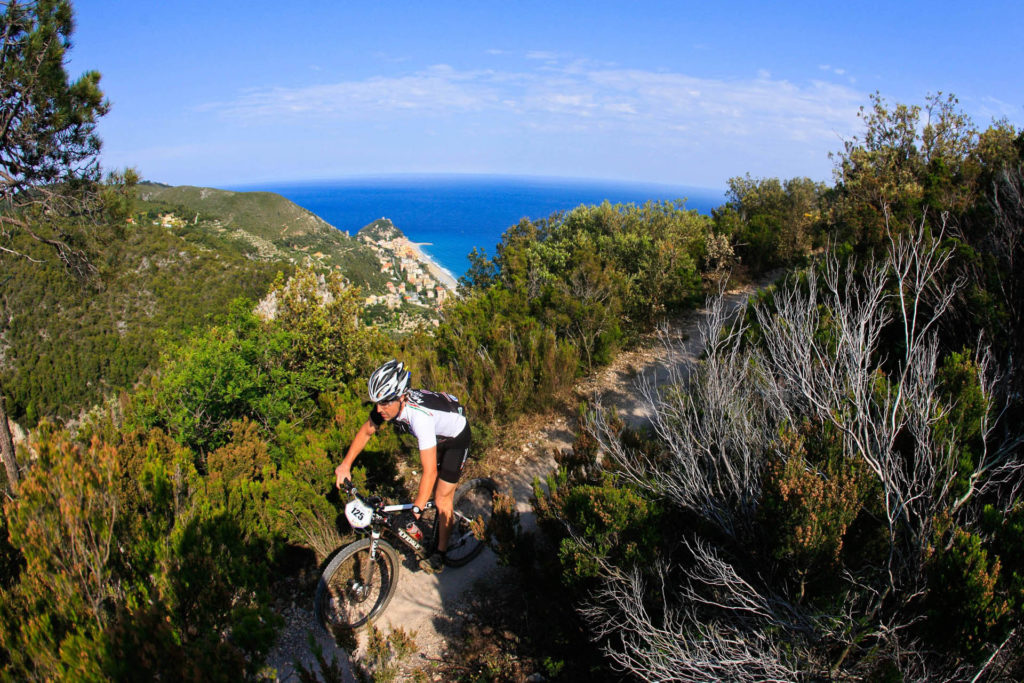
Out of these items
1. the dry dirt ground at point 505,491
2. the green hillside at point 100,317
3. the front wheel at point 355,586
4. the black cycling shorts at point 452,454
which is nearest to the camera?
the front wheel at point 355,586

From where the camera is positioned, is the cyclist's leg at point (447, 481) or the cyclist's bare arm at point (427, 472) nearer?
the cyclist's bare arm at point (427, 472)

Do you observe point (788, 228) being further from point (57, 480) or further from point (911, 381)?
point (57, 480)

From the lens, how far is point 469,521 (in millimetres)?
4246

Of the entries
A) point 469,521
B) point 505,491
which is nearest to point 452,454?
point 469,521

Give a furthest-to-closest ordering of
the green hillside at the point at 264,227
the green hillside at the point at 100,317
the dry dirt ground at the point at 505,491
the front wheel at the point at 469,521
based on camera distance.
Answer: the green hillside at the point at 264,227 < the green hillside at the point at 100,317 < the front wheel at the point at 469,521 < the dry dirt ground at the point at 505,491

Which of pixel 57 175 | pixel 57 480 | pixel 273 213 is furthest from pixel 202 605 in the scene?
pixel 273 213

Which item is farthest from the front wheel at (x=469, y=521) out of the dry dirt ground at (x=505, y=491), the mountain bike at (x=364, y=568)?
the dry dirt ground at (x=505, y=491)

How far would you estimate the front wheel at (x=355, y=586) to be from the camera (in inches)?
132

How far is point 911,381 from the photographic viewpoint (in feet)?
12.3

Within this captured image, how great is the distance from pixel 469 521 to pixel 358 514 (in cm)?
118

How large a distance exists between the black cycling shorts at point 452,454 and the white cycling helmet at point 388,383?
0.67 metres

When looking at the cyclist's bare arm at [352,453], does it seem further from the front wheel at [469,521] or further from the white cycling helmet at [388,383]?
the front wheel at [469,521]

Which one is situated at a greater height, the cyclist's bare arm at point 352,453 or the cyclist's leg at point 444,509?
the cyclist's bare arm at point 352,453

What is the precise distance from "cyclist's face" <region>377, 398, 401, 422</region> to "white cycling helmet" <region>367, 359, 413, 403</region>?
5cm
